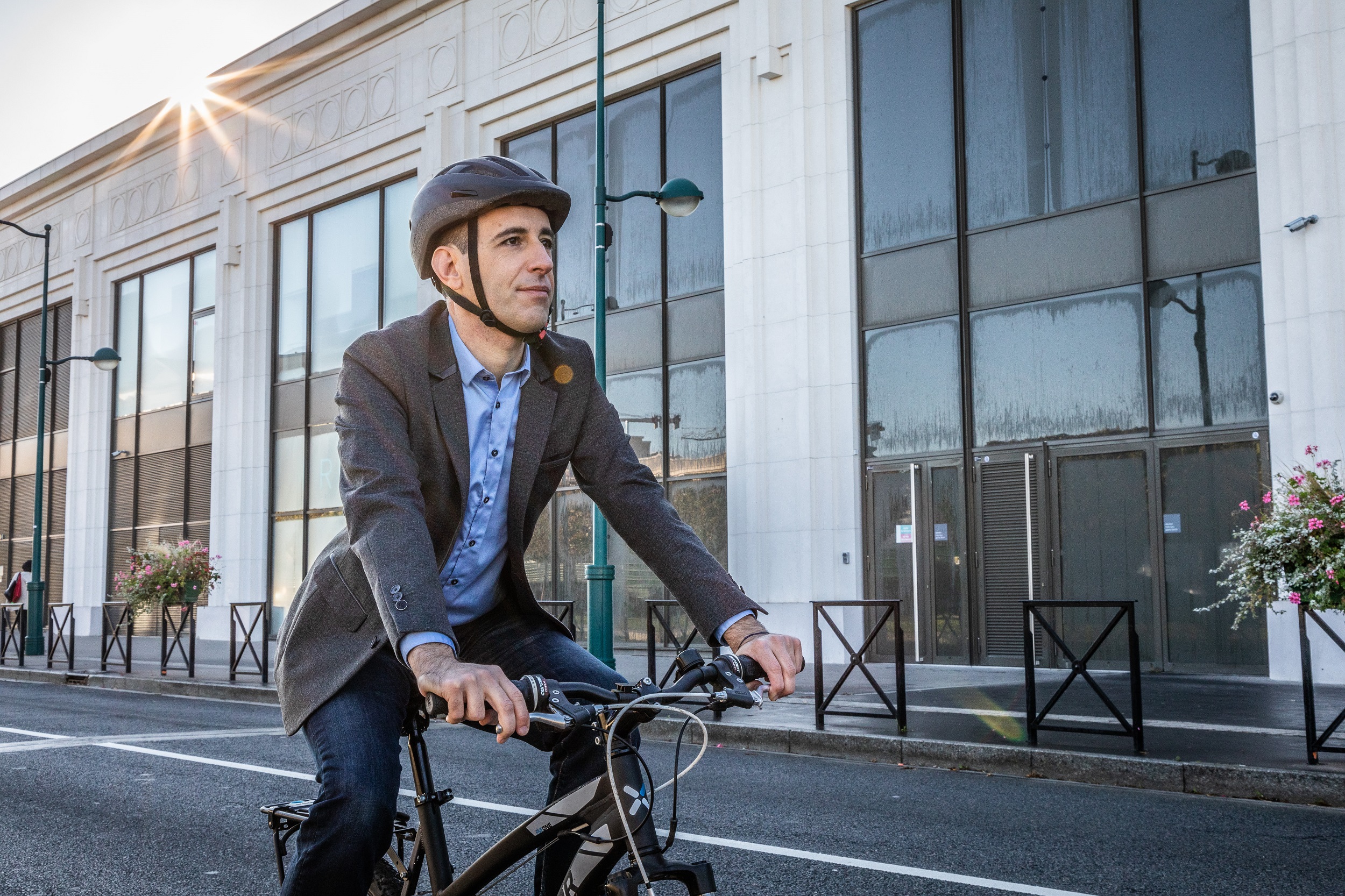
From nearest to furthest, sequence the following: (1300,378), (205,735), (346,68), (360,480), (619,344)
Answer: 1. (360,480)
2. (205,735)
3. (1300,378)
4. (619,344)
5. (346,68)

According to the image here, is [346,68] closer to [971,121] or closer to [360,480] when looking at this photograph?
[971,121]

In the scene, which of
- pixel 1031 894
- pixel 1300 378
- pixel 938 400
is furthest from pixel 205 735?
pixel 1300 378

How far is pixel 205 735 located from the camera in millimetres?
10336

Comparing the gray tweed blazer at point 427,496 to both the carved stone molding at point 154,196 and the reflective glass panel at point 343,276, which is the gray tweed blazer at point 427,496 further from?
the carved stone molding at point 154,196

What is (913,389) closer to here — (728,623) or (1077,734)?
(1077,734)

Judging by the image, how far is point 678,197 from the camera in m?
13.6

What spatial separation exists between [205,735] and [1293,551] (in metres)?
8.59

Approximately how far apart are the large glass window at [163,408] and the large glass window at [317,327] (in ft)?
7.71

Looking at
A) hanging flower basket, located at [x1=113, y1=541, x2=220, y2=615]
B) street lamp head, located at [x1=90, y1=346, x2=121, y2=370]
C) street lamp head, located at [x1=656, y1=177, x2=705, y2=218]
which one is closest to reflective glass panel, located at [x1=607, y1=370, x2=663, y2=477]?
street lamp head, located at [x1=656, y1=177, x2=705, y2=218]

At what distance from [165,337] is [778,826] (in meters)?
27.1

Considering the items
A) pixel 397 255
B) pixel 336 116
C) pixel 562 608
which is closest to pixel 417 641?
pixel 562 608

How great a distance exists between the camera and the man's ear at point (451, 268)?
8.98 ft

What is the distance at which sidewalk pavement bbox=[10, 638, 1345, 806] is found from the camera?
7.58 metres

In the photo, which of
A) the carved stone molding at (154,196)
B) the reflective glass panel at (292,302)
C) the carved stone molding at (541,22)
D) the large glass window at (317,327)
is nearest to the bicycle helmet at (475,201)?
the carved stone molding at (541,22)
